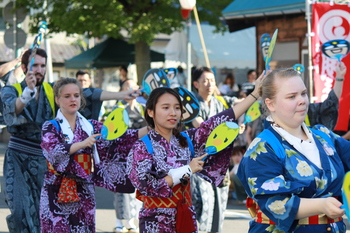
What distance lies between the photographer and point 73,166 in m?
4.96

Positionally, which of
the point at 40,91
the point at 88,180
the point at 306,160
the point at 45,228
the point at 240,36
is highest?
the point at 240,36

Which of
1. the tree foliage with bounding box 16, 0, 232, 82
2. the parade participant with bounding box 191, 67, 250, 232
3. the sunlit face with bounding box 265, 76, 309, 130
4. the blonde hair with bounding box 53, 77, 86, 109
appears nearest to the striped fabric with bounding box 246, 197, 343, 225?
the sunlit face with bounding box 265, 76, 309, 130

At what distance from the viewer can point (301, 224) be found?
3070mm

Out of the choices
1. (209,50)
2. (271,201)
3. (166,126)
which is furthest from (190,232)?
(209,50)

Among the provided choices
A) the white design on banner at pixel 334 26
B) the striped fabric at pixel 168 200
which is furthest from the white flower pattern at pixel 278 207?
the white design on banner at pixel 334 26

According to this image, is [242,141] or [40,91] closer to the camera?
[40,91]

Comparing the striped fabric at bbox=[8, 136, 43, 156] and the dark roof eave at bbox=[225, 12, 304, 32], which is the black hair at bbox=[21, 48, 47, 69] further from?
the dark roof eave at bbox=[225, 12, 304, 32]

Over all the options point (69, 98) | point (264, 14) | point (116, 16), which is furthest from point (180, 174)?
point (116, 16)

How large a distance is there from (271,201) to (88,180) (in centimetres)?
232

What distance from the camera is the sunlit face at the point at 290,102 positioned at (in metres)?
3.09

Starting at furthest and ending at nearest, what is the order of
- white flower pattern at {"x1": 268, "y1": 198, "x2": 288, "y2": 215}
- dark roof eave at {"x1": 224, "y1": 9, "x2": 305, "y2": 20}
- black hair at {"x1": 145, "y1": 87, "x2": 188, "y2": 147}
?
1. dark roof eave at {"x1": 224, "y1": 9, "x2": 305, "y2": 20}
2. black hair at {"x1": 145, "y1": 87, "x2": 188, "y2": 147}
3. white flower pattern at {"x1": 268, "y1": 198, "x2": 288, "y2": 215}

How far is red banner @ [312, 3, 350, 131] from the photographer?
7.61 metres

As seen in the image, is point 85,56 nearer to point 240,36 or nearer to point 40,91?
point 240,36

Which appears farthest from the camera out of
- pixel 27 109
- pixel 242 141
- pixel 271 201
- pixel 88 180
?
pixel 242 141
